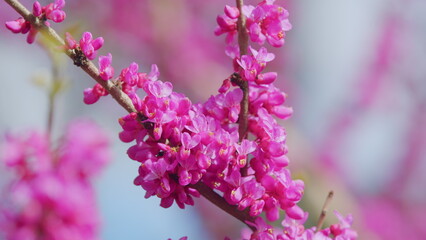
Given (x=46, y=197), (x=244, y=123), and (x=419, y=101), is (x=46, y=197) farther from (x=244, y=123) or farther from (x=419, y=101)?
(x=419, y=101)

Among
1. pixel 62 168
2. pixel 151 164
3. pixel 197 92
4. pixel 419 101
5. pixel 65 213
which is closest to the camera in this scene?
pixel 151 164

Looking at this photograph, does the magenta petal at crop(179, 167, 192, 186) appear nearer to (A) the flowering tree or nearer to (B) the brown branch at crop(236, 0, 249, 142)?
(A) the flowering tree

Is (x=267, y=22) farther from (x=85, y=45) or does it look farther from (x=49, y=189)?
(x=49, y=189)

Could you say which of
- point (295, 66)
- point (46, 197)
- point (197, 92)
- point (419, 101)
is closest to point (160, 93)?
point (46, 197)

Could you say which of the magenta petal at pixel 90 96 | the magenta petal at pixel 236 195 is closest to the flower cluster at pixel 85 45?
the magenta petal at pixel 90 96

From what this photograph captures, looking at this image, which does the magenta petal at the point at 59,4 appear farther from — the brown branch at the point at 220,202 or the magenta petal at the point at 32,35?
the brown branch at the point at 220,202

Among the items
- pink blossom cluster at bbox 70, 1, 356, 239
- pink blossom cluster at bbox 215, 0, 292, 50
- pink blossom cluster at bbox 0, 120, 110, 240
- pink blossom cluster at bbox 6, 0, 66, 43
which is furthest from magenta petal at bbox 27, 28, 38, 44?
pink blossom cluster at bbox 215, 0, 292, 50

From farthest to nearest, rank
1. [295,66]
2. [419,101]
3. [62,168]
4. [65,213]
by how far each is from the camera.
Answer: [295,66] < [419,101] < [62,168] < [65,213]
